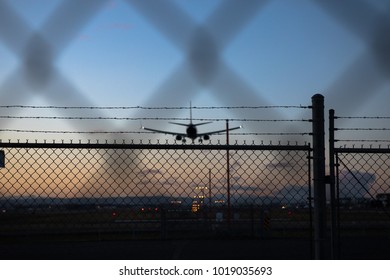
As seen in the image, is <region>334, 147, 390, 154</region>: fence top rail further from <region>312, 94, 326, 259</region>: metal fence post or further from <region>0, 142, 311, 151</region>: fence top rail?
<region>0, 142, 311, 151</region>: fence top rail

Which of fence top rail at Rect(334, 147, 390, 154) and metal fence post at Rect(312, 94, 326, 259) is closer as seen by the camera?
metal fence post at Rect(312, 94, 326, 259)

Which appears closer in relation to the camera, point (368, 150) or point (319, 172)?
point (319, 172)

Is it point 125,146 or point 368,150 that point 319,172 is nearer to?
point 368,150

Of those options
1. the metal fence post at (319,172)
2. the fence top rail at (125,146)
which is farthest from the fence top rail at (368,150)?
the fence top rail at (125,146)

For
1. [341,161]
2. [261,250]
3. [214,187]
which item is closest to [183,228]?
[261,250]

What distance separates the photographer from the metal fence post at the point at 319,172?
480 cm

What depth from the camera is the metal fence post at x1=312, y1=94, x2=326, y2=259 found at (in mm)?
4805

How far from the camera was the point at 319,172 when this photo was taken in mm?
4836

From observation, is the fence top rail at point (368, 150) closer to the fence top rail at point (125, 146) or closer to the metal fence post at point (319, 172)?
the metal fence post at point (319, 172)

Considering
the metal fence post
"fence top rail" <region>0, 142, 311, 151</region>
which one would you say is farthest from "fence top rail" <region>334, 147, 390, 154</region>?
"fence top rail" <region>0, 142, 311, 151</region>

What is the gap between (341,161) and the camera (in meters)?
5.21

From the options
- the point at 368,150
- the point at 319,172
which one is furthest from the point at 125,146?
the point at 368,150

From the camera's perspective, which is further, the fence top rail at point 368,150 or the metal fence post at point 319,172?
the fence top rail at point 368,150
